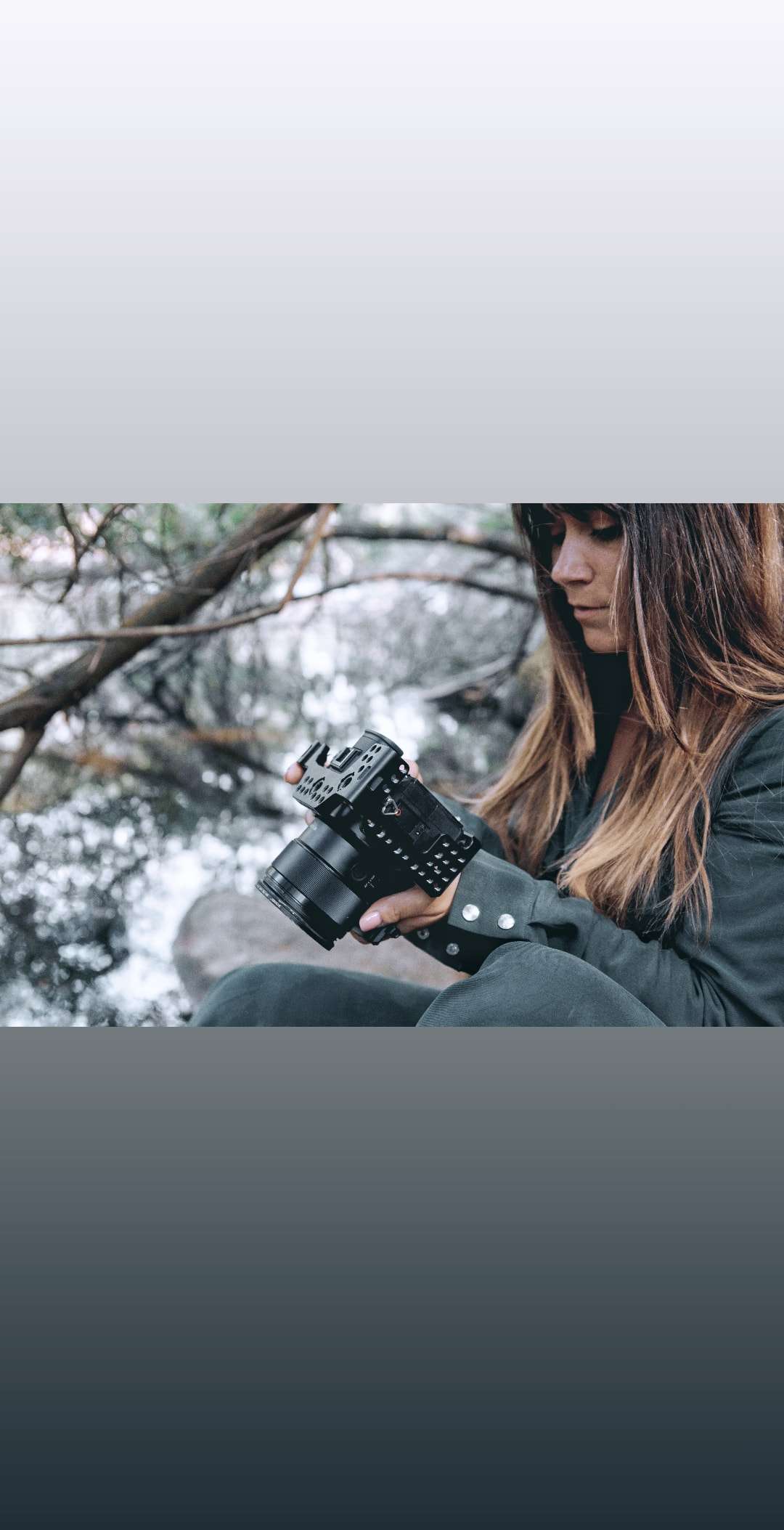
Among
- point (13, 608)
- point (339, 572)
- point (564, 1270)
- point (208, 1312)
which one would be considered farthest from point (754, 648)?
point (13, 608)

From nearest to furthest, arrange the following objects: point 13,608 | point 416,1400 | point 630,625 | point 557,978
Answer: point 416,1400 < point 557,978 < point 630,625 < point 13,608

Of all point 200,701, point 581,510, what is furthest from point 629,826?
point 200,701

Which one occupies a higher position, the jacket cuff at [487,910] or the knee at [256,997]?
the jacket cuff at [487,910]

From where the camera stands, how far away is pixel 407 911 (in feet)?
5.43

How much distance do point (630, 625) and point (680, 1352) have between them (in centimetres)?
106

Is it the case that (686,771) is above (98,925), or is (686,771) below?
above

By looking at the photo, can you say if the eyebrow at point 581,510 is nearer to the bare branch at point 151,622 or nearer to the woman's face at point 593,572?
the woman's face at point 593,572

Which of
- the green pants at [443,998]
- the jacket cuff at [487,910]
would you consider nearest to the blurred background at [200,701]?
the green pants at [443,998]

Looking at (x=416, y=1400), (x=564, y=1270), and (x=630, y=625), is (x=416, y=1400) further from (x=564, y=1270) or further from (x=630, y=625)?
(x=630, y=625)

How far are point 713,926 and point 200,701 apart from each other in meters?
1.73

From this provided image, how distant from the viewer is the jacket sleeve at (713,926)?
61.2 inches

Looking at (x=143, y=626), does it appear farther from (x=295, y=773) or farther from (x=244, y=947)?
(x=295, y=773)

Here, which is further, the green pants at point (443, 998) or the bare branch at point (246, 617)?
the bare branch at point (246, 617)
